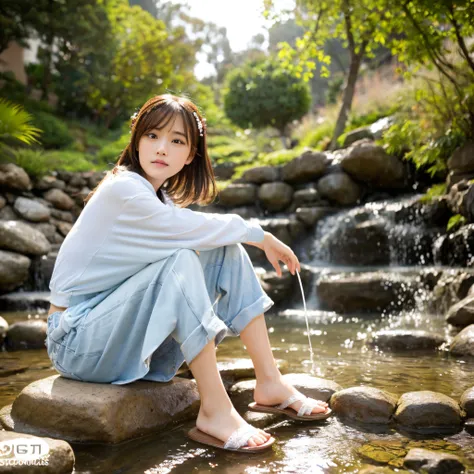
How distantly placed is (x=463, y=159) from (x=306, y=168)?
3373mm

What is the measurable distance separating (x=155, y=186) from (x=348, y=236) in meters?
5.71

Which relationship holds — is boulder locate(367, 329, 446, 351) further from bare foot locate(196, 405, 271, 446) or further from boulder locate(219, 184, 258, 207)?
boulder locate(219, 184, 258, 207)

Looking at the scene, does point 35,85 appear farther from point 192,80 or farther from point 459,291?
point 459,291

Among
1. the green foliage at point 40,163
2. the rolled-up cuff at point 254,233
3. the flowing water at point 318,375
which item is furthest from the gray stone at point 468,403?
the green foliage at point 40,163

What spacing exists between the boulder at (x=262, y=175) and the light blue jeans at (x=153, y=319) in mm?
8021

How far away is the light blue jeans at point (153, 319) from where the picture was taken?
6.75 feet

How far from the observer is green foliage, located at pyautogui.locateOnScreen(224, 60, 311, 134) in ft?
49.6

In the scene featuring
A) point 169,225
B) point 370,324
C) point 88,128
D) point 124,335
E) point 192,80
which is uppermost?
point 192,80

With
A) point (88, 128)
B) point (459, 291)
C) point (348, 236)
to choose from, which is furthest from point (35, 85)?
point (459, 291)

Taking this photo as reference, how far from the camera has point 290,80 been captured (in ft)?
50.4

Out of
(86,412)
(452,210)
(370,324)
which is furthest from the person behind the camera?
(452,210)

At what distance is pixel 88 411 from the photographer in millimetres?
2107

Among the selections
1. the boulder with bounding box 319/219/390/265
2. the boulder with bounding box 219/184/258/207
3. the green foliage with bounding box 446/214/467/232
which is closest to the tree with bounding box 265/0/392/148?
the boulder with bounding box 319/219/390/265

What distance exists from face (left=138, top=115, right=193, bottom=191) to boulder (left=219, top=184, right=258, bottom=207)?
7.67 metres
